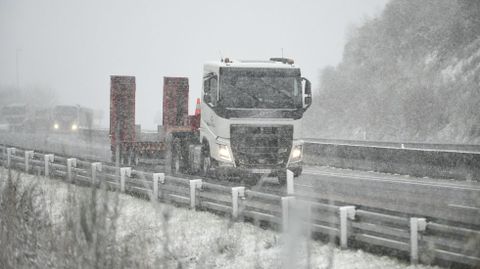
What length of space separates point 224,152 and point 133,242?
8641mm

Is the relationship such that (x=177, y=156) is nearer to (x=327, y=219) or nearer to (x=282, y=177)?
(x=282, y=177)

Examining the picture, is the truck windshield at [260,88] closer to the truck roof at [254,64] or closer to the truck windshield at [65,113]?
the truck roof at [254,64]

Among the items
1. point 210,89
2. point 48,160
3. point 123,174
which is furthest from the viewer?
Result: point 48,160

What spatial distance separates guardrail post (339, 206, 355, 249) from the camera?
34.7 feet

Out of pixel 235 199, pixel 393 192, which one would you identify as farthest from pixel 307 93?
pixel 235 199

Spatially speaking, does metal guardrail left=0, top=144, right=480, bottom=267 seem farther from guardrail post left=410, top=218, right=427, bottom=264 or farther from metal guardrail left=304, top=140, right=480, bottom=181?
metal guardrail left=304, top=140, right=480, bottom=181

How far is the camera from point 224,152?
16.8 metres

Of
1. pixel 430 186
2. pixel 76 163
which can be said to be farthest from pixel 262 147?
pixel 76 163

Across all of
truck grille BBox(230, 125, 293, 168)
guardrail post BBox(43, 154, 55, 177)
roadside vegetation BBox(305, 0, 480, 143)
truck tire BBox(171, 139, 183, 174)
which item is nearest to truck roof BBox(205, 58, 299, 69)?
truck grille BBox(230, 125, 293, 168)

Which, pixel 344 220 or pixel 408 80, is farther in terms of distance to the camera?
pixel 408 80

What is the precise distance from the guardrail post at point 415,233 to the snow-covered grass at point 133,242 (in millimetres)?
186

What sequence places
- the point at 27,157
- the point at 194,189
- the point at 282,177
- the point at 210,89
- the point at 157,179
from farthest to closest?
1. the point at 27,157
2. the point at 282,177
3. the point at 210,89
4. the point at 157,179
5. the point at 194,189

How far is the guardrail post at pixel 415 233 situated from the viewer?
9.42 meters

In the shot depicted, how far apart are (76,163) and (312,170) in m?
8.52
